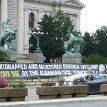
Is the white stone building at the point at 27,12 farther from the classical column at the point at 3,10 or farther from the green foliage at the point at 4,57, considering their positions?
the green foliage at the point at 4,57

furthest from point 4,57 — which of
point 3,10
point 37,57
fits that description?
point 3,10

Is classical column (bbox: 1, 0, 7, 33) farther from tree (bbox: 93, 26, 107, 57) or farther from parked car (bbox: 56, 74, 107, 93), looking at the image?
parked car (bbox: 56, 74, 107, 93)

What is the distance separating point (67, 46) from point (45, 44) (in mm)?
21854

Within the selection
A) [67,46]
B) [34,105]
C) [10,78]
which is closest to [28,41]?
[67,46]

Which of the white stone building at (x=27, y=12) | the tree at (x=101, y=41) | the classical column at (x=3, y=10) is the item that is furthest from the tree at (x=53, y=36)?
the tree at (x=101, y=41)

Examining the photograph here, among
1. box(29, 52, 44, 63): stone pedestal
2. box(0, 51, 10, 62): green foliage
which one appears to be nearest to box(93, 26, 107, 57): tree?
box(29, 52, 44, 63): stone pedestal

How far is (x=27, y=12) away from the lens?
107375mm

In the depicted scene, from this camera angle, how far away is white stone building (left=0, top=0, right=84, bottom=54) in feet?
294

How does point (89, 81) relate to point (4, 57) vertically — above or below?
below

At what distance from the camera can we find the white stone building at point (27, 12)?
294 feet

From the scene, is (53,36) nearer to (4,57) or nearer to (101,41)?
(101,41)

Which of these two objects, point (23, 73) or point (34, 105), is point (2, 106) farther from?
point (23, 73)

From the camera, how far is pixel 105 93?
31.0 m

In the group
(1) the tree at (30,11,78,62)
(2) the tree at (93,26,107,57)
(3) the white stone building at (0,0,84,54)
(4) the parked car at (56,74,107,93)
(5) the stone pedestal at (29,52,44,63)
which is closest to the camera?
(4) the parked car at (56,74,107,93)
